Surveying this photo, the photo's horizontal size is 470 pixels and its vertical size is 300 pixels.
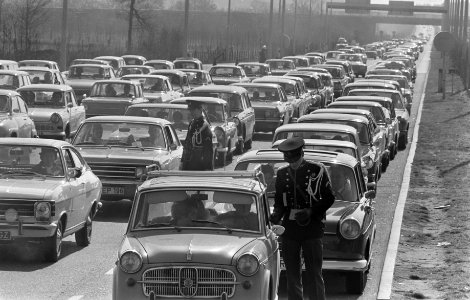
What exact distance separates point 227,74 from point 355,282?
1436 inches

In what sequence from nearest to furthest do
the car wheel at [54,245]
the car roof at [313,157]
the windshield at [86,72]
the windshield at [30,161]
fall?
the car roof at [313,157]
the car wheel at [54,245]
the windshield at [30,161]
the windshield at [86,72]

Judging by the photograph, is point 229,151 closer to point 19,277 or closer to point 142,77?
point 142,77

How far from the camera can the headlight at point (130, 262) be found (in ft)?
35.9

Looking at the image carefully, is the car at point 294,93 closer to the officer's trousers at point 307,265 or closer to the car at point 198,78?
the car at point 198,78

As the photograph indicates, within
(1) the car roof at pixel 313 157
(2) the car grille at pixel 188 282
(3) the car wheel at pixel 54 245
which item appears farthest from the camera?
(3) the car wheel at pixel 54 245

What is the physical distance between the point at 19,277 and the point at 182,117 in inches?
505

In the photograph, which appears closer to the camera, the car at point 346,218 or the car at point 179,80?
Answer: the car at point 346,218

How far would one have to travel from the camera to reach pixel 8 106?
27.8 m

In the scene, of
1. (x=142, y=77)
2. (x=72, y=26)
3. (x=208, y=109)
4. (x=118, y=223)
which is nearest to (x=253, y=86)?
(x=142, y=77)

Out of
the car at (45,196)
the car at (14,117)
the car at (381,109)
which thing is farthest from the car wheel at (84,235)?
the car at (381,109)

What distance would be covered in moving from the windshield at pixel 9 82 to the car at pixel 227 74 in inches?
540

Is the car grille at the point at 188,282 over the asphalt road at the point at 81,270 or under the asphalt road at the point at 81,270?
over

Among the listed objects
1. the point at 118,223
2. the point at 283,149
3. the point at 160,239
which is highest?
the point at 283,149

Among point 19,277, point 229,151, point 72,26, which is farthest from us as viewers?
point 72,26
